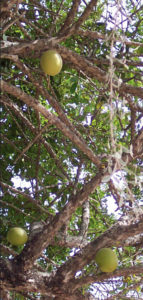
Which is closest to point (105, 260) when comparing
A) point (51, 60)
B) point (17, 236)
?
point (17, 236)

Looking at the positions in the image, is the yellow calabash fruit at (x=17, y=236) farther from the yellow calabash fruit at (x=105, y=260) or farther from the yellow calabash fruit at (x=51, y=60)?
the yellow calabash fruit at (x=51, y=60)

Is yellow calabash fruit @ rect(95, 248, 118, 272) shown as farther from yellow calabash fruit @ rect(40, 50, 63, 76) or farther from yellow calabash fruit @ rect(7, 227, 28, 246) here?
yellow calabash fruit @ rect(40, 50, 63, 76)

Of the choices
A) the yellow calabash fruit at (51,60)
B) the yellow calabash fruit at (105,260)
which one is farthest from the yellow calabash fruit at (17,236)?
the yellow calabash fruit at (51,60)

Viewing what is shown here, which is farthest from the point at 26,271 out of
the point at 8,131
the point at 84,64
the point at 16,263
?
the point at 8,131

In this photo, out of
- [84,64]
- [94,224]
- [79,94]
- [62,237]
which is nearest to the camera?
[84,64]

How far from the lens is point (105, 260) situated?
7.37ft

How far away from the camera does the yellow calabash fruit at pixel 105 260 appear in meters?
2.25

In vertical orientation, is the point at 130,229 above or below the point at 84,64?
below

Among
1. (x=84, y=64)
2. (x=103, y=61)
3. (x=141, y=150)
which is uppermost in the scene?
(x=103, y=61)

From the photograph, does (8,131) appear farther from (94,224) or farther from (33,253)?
(33,253)

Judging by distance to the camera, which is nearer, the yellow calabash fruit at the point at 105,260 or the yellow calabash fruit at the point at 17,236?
the yellow calabash fruit at the point at 105,260

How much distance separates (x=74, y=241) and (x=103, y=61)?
1.22 meters

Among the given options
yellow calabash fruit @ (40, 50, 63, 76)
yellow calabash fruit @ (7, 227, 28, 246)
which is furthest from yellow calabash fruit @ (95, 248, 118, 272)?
yellow calabash fruit @ (40, 50, 63, 76)

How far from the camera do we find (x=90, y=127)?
132 inches
